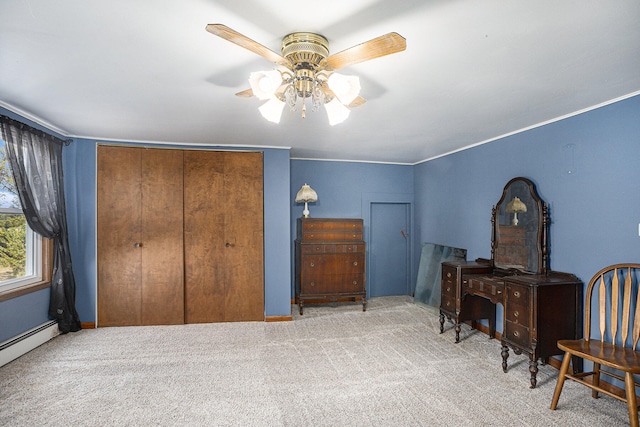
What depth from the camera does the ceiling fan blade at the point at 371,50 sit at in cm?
143

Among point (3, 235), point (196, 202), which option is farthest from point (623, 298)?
point (3, 235)

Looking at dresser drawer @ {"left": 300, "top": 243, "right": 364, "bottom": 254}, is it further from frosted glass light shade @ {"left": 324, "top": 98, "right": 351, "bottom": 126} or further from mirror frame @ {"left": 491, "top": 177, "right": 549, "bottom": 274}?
frosted glass light shade @ {"left": 324, "top": 98, "right": 351, "bottom": 126}

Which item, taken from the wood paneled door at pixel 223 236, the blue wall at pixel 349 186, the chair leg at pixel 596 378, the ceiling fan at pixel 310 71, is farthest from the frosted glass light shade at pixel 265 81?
the blue wall at pixel 349 186

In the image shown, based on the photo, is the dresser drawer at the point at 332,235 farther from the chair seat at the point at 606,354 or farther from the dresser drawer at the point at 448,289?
the chair seat at the point at 606,354

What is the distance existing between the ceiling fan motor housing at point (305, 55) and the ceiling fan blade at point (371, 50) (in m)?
0.09

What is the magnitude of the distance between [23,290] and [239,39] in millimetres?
3530

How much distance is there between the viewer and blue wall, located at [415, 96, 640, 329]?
8.71 feet

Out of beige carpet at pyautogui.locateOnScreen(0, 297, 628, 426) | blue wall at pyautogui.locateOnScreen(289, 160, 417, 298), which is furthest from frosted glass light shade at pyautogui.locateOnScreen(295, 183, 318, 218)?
beige carpet at pyautogui.locateOnScreen(0, 297, 628, 426)

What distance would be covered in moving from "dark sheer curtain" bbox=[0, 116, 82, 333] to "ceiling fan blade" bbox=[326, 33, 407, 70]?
10.0 ft

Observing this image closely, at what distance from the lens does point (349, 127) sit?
363 cm

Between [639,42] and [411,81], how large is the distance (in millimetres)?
1214

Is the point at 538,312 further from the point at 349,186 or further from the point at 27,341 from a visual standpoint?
the point at 27,341

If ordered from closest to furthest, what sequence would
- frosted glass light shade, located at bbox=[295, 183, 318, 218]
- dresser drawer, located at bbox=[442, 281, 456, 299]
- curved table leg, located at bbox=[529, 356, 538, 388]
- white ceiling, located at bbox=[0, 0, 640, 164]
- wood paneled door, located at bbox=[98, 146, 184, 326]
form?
white ceiling, located at bbox=[0, 0, 640, 164] → curved table leg, located at bbox=[529, 356, 538, 388] → dresser drawer, located at bbox=[442, 281, 456, 299] → wood paneled door, located at bbox=[98, 146, 184, 326] → frosted glass light shade, located at bbox=[295, 183, 318, 218]

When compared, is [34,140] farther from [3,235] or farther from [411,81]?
[411,81]
